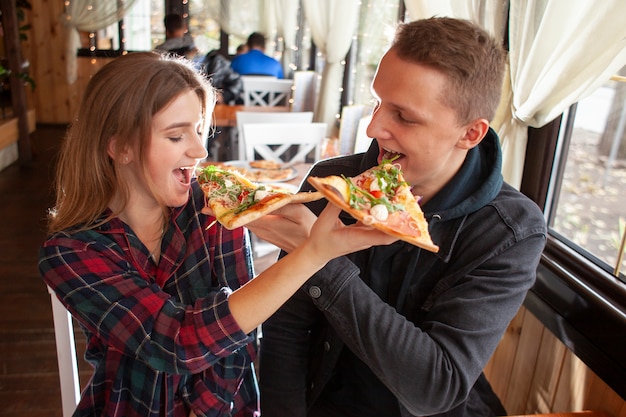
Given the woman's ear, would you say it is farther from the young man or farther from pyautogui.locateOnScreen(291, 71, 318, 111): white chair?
pyautogui.locateOnScreen(291, 71, 318, 111): white chair

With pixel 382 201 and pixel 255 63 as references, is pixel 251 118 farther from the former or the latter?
pixel 255 63

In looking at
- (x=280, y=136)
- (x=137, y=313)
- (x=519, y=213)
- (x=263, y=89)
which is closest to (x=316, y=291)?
(x=137, y=313)

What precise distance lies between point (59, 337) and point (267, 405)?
59 cm

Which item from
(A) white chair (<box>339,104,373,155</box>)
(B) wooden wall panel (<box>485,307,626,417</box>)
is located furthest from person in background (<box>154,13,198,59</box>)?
(B) wooden wall panel (<box>485,307,626,417</box>)

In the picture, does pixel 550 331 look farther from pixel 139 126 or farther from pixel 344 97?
pixel 344 97

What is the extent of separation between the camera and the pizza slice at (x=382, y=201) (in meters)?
1.04

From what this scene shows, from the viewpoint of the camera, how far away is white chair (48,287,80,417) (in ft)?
4.75

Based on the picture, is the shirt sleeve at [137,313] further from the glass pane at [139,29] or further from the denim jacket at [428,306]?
the glass pane at [139,29]

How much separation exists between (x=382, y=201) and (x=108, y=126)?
2.35 ft

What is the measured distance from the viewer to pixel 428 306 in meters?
1.33

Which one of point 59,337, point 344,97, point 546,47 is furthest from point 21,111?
point 546,47

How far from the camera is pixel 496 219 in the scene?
132 cm

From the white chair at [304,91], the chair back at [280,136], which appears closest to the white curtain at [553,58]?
the chair back at [280,136]

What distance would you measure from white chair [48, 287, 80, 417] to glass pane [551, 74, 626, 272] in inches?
62.7
